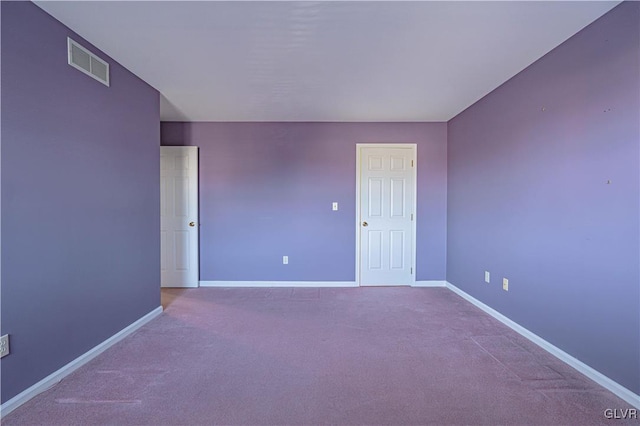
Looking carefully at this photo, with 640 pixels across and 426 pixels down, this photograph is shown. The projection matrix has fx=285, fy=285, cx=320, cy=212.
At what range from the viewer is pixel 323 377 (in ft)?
6.34

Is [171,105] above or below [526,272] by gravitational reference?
above

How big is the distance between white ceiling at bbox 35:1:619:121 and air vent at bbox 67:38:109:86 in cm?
10

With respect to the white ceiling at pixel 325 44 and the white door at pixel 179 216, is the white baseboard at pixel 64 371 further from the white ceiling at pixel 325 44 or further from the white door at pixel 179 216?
the white ceiling at pixel 325 44

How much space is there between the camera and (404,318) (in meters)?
2.96

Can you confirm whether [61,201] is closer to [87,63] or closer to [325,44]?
[87,63]

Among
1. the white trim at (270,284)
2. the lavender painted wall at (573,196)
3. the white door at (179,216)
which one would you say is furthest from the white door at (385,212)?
the white door at (179,216)

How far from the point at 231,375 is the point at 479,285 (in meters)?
2.78

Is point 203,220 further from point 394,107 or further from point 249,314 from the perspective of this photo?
point 394,107

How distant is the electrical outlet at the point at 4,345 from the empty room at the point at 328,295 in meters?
0.01

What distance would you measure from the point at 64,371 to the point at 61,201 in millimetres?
1154

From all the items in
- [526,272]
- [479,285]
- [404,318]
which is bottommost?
[404,318]

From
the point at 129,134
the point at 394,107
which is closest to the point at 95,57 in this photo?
the point at 129,134

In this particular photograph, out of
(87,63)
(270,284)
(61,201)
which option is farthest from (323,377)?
(87,63)

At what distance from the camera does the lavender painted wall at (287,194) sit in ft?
13.3
